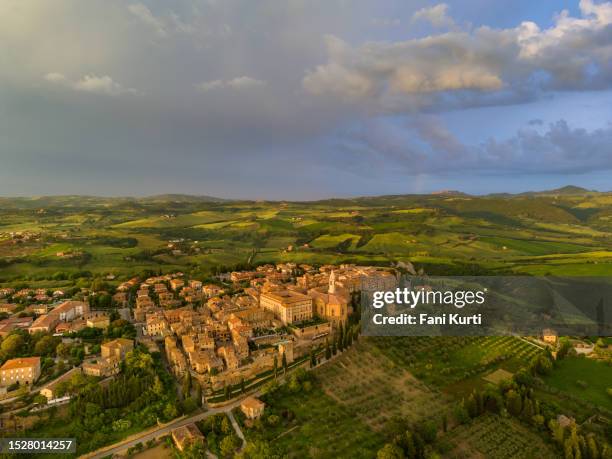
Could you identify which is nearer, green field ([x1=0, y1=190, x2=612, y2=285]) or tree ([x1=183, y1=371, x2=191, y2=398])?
tree ([x1=183, y1=371, x2=191, y2=398])

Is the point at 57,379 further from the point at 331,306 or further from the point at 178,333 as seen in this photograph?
the point at 331,306

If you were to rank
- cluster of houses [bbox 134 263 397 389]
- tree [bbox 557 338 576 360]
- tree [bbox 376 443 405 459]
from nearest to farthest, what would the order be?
1. tree [bbox 376 443 405 459]
2. cluster of houses [bbox 134 263 397 389]
3. tree [bbox 557 338 576 360]

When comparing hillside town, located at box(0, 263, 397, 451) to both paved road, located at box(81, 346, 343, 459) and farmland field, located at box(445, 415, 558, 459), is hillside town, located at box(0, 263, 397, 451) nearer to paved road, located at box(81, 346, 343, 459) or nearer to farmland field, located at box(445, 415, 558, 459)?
paved road, located at box(81, 346, 343, 459)

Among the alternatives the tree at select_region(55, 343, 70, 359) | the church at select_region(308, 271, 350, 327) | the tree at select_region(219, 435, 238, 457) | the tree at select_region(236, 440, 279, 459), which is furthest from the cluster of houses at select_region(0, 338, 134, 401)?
the church at select_region(308, 271, 350, 327)

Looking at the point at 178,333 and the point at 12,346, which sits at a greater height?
the point at 12,346

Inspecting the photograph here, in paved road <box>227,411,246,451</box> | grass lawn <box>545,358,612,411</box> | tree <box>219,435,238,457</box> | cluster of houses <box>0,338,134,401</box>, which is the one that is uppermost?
cluster of houses <box>0,338,134,401</box>

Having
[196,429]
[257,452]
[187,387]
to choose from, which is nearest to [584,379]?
[257,452]

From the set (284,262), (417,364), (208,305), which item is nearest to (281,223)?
(284,262)

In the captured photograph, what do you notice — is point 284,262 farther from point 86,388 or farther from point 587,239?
point 587,239
